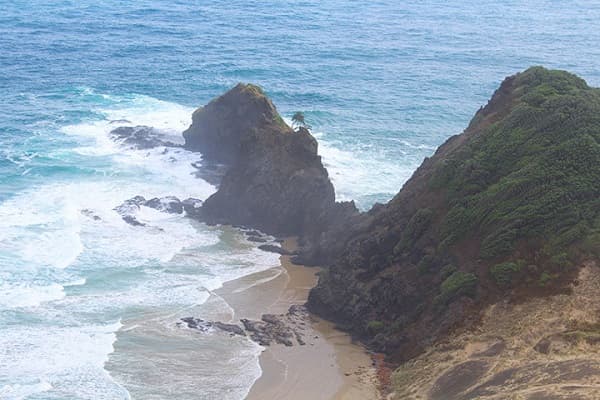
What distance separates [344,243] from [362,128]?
109 feet

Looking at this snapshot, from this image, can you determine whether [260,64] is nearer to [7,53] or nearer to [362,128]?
[362,128]

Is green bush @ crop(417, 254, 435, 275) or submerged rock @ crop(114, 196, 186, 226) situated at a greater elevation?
green bush @ crop(417, 254, 435, 275)

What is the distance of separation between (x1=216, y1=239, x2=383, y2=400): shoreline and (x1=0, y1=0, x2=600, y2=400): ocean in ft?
3.60

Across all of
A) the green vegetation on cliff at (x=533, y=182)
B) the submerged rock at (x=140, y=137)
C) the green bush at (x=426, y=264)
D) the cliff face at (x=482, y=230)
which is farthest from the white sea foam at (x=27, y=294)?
the submerged rock at (x=140, y=137)

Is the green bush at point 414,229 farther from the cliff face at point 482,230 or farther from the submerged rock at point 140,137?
the submerged rock at point 140,137

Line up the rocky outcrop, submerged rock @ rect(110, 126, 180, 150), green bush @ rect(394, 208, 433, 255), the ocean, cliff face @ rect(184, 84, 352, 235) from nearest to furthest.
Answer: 1. the ocean
2. green bush @ rect(394, 208, 433, 255)
3. cliff face @ rect(184, 84, 352, 235)
4. the rocky outcrop
5. submerged rock @ rect(110, 126, 180, 150)

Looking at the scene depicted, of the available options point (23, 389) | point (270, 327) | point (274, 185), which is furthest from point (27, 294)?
point (274, 185)

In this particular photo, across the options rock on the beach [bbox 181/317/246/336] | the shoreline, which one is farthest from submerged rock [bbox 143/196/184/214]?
rock on the beach [bbox 181/317/246/336]

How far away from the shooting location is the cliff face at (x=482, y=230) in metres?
40.7

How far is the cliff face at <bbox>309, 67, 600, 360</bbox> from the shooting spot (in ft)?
134

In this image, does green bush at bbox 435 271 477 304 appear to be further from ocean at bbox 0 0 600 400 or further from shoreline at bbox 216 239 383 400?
ocean at bbox 0 0 600 400

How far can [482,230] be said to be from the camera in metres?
43.8

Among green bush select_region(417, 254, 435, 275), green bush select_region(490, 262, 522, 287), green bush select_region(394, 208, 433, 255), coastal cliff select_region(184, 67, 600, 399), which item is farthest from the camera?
green bush select_region(394, 208, 433, 255)

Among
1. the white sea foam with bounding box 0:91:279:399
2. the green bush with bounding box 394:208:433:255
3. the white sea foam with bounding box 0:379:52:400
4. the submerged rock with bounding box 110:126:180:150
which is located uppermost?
the green bush with bounding box 394:208:433:255
